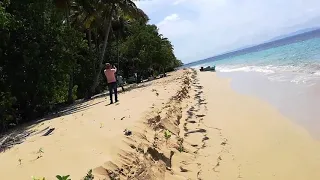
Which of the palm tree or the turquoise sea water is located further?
the palm tree

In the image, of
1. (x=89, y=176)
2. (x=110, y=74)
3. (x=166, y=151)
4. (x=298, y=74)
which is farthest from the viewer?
(x=298, y=74)

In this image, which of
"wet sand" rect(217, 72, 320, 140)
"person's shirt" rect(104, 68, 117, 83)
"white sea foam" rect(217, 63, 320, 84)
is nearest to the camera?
"wet sand" rect(217, 72, 320, 140)

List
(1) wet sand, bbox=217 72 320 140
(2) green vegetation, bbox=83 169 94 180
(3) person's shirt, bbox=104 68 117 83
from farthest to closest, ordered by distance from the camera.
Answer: (3) person's shirt, bbox=104 68 117 83 → (1) wet sand, bbox=217 72 320 140 → (2) green vegetation, bbox=83 169 94 180

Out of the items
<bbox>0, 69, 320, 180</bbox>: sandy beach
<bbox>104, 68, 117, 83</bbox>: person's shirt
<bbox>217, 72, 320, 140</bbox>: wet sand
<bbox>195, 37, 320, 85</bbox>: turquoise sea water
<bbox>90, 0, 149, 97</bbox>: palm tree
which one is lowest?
<bbox>195, 37, 320, 85</bbox>: turquoise sea water

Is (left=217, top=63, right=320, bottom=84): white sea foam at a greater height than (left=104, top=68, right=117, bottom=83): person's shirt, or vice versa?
(left=104, top=68, right=117, bottom=83): person's shirt

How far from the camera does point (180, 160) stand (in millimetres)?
6770

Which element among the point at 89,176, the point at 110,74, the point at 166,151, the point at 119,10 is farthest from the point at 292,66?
the point at 89,176

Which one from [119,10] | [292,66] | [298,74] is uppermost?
[119,10]

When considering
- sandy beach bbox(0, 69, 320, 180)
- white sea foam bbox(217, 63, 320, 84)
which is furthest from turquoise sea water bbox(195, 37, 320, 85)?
sandy beach bbox(0, 69, 320, 180)

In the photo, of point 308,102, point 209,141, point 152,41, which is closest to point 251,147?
point 209,141

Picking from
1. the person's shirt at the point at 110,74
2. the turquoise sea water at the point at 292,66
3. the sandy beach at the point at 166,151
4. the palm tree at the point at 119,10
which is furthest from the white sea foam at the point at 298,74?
the palm tree at the point at 119,10

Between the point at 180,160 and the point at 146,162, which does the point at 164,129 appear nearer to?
the point at 180,160

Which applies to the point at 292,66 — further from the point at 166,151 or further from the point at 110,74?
the point at 166,151

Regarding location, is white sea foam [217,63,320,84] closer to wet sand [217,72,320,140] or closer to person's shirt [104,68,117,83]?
wet sand [217,72,320,140]
